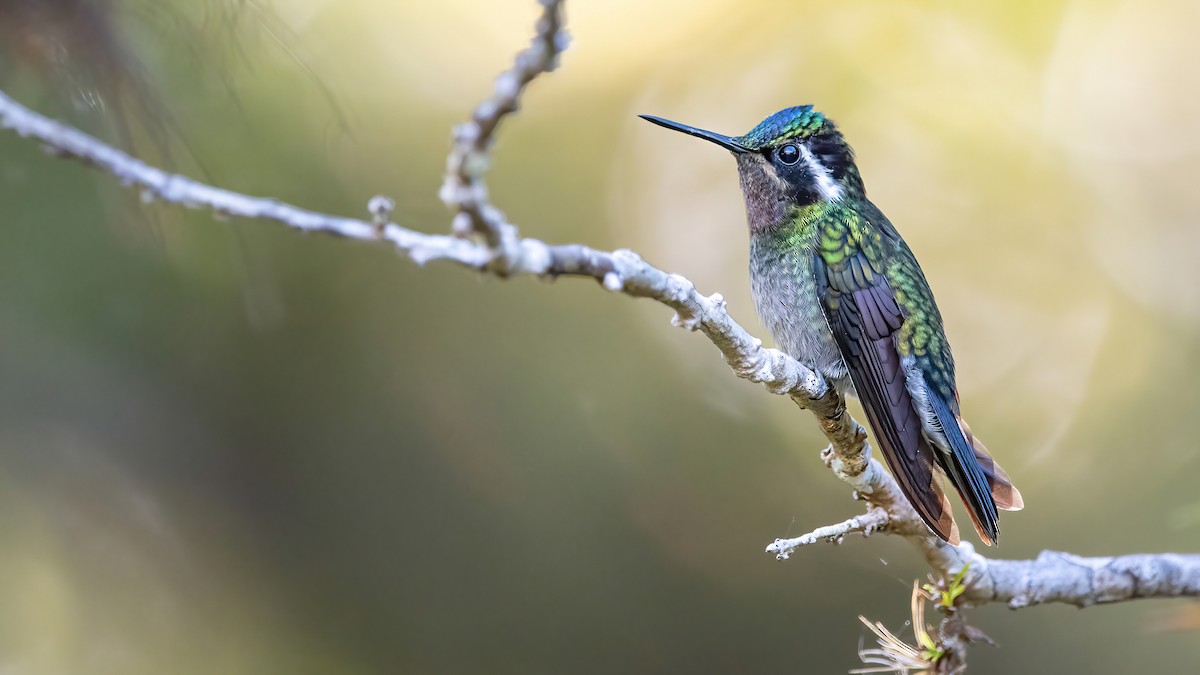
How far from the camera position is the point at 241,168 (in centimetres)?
449

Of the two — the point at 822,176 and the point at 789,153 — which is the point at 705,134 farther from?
the point at 822,176

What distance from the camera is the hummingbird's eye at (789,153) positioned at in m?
3.52

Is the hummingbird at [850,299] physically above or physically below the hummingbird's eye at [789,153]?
below

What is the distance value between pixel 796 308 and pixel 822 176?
0.54 metres

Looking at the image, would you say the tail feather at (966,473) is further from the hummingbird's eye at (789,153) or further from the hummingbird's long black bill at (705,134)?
the hummingbird's long black bill at (705,134)

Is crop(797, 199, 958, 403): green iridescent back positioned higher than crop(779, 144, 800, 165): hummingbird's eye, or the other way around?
crop(779, 144, 800, 165): hummingbird's eye

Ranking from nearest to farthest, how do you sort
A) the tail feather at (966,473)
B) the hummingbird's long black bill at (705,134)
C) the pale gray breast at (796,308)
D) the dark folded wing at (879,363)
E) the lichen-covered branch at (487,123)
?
the lichen-covered branch at (487,123), the tail feather at (966,473), the dark folded wing at (879,363), the hummingbird's long black bill at (705,134), the pale gray breast at (796,308)

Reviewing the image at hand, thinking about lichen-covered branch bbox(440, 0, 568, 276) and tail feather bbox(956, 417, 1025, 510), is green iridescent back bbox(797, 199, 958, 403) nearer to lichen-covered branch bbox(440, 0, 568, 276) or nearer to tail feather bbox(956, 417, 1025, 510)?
tail feather bbox(956, 417, 1025, 510)

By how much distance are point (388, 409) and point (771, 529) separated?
228 cm

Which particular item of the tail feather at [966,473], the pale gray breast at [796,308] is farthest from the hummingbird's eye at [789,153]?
the tail feather at [966,473]

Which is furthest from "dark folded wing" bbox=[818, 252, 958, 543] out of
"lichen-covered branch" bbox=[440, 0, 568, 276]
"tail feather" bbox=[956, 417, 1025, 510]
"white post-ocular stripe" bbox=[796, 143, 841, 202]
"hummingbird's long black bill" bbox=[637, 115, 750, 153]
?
"lichen-covered branch" bbox=[440, 0, 568, 276]

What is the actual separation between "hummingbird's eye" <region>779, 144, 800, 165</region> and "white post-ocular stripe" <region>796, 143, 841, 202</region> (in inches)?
0.7

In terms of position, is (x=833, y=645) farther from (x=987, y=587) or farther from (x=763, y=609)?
(x=987, y=587)

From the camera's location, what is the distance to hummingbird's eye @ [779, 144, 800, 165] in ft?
11.5
